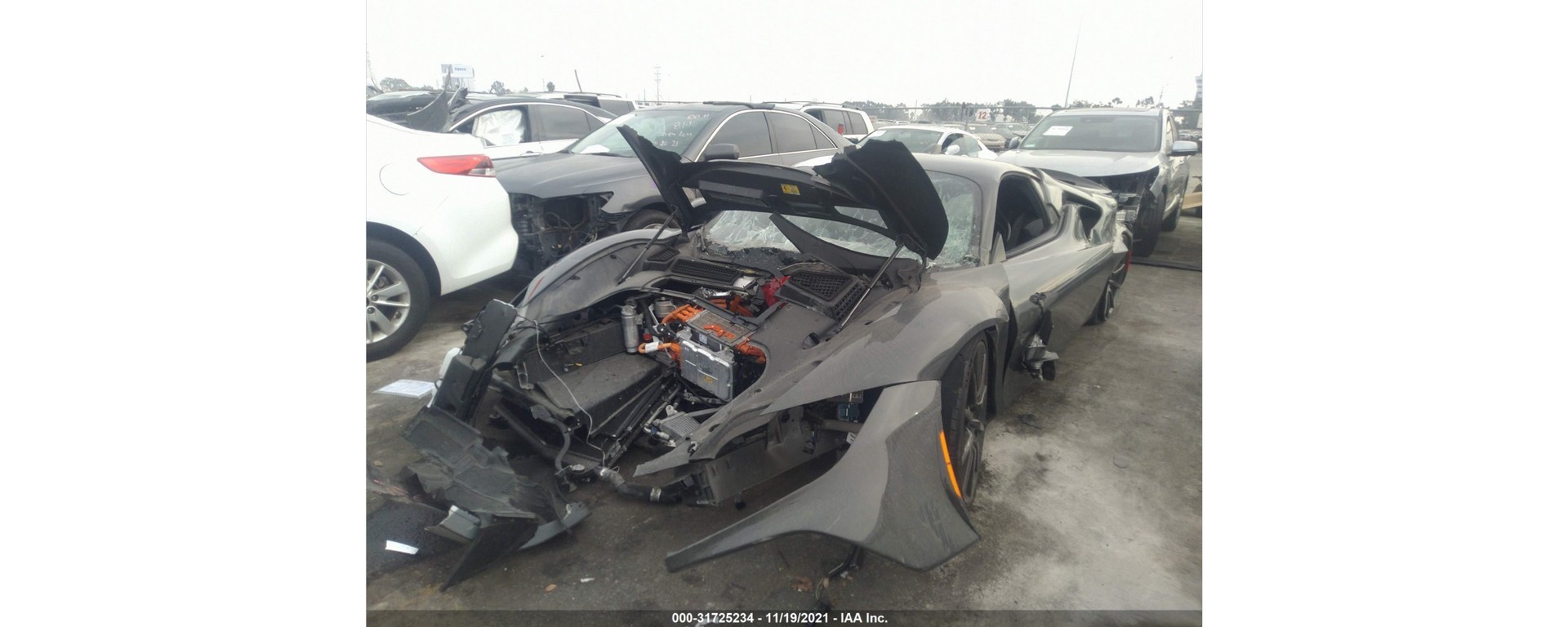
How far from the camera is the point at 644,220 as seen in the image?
5.26 metres

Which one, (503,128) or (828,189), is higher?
(503,128)

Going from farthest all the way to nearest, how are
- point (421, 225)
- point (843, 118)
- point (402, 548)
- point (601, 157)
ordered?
point (843, 118)
point (601, 157)
point (421, 225)
point (402, 548)

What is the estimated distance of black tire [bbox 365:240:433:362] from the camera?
362 cm

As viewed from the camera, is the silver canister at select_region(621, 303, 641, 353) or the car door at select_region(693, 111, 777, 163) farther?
the car door at select_region(693, 111, 777, 163)

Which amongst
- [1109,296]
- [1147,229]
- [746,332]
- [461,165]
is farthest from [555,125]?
[1147,229]

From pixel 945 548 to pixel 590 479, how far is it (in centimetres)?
144

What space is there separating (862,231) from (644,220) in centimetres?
277

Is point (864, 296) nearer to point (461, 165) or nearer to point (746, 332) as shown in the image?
point (746, 332)

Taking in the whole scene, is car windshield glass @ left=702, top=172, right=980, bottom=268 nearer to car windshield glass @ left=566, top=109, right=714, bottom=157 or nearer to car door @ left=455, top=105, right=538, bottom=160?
car windshield glass @ left=566, top=109, right=714, bottom=157

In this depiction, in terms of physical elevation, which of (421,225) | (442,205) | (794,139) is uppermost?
(794,139)

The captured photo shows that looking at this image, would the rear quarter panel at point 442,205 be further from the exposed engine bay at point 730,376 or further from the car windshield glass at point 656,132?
the car windshield glass at point 656,132

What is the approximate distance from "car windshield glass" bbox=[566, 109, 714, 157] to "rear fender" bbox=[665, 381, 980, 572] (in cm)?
426

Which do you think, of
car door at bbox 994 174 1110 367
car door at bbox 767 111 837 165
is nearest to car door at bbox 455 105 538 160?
car door at bbox 767 111 837 165

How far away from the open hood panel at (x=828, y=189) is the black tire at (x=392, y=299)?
1665mm
